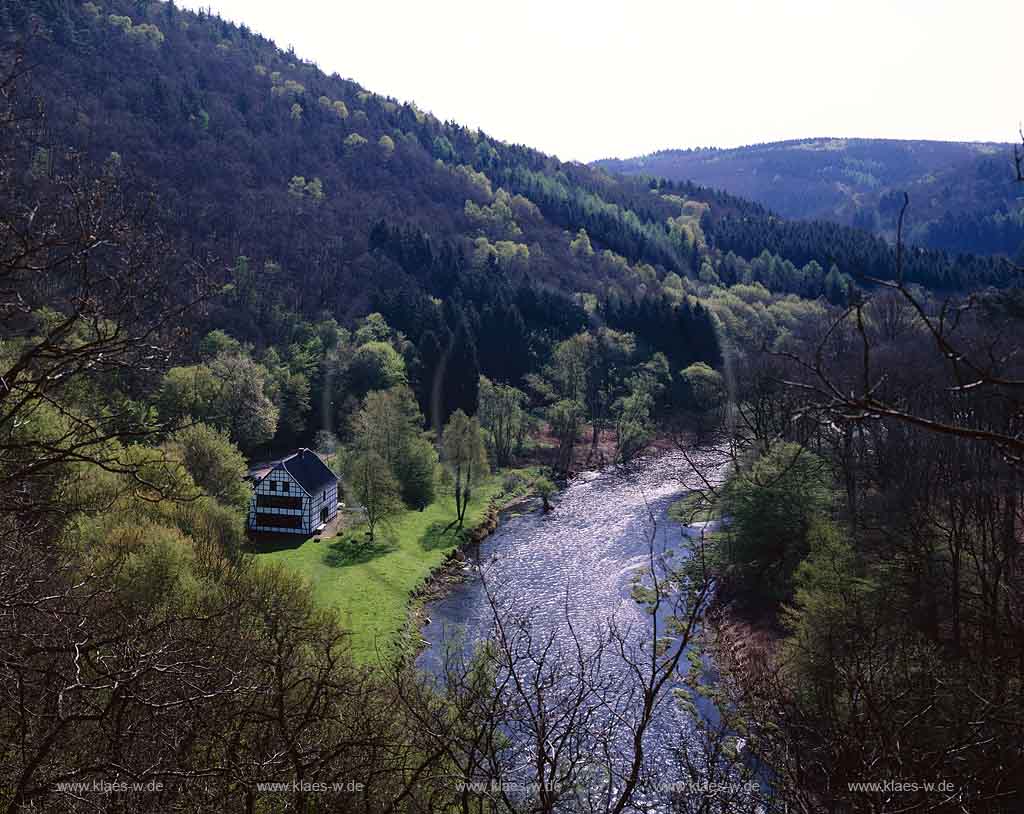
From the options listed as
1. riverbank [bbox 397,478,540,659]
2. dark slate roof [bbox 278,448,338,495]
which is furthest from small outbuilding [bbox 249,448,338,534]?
riverbank [bbox 397,478,540,659]

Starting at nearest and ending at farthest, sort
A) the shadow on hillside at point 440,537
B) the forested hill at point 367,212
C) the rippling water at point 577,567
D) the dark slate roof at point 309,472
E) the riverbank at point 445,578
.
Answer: the rippling water at point 577,567, the riverbank at point 445,578, the shadow on hillside at point 440,537, the dark slate roof at point 309,472, the forested hill at point 367,212

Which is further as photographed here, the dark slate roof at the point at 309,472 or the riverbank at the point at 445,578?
the dark slate roof at the point at 309,472

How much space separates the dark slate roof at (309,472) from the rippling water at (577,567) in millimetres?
10793

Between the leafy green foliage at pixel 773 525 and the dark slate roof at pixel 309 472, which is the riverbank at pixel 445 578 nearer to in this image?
the dark slate roof at pixel 309 472

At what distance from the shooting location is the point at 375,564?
3600cm

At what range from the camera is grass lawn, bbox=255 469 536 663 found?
29.5m

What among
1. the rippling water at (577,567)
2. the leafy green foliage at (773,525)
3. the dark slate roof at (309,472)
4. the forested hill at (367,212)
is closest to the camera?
the rippling water at (577,567)

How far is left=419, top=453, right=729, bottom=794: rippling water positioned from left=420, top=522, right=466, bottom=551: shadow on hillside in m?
1.74

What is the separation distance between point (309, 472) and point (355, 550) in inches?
263

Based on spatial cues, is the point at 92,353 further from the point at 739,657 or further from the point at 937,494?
the point at 739,657

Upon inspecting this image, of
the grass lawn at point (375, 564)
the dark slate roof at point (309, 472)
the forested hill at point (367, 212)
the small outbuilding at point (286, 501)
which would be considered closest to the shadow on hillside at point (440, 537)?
the grass lawn at point (375, 564)

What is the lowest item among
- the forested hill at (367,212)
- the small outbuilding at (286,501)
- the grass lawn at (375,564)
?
the grass lawn at (375,564)

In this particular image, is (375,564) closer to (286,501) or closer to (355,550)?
(355,550)

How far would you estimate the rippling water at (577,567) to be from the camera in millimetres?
27989
